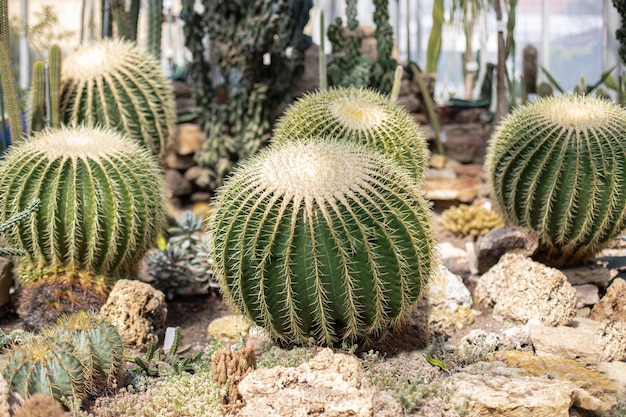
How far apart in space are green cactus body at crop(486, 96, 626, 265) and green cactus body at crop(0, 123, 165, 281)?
207 centimetres

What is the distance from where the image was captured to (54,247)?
379cm

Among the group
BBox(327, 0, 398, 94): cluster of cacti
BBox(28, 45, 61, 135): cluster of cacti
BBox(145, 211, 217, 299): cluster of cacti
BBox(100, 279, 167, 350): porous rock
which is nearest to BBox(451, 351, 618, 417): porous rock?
BBox(100, 279, 167, 350): porous rock

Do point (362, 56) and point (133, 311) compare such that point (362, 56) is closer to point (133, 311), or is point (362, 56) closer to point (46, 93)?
point (46, 93)

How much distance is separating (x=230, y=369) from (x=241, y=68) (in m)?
4.35

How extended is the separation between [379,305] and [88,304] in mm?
1639

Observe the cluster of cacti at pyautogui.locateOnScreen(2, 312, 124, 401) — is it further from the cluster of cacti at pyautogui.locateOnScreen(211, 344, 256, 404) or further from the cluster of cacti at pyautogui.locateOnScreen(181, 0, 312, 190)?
the cluster of cacti at pyautogui.locateOnScreen(181, 0, 312, 190)

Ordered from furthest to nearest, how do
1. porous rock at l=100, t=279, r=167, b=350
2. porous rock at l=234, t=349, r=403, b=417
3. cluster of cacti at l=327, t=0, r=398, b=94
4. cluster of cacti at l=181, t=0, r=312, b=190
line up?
1. cluster of cacti at l=327, t=0, r=398, b=94
2. cluster of cacti at l=181, t=0, r=312, b=190
3. porous rock at l=100, t=279, r=167, b=350
4. porous rock at l=234, t=349, r=403, b=417

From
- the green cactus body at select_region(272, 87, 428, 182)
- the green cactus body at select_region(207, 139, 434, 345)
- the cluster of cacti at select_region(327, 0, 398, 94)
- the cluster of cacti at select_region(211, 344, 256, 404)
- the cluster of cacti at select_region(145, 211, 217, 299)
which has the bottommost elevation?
the cluster of cacti at select_region(145, 211, 217, 299)

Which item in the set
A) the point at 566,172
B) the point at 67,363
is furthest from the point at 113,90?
the point at 566,172

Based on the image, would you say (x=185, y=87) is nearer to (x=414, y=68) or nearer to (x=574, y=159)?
(x=414, y=68)

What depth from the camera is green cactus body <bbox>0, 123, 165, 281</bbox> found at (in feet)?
12.3

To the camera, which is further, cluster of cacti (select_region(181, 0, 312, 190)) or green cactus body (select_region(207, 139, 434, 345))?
cluster of cacti (select_region(181, 0, 312, 190))

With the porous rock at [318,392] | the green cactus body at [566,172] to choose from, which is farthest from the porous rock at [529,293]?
the porous rock at [318,392]

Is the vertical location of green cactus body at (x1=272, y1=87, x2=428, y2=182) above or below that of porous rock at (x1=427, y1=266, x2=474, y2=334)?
above
